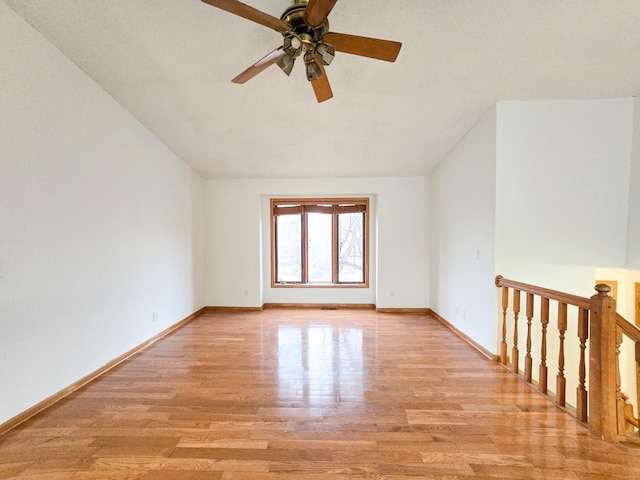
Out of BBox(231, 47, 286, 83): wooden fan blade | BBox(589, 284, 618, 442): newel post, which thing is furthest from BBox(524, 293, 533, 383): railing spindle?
BBox(231, 47, 286, 83): wooden fan blade

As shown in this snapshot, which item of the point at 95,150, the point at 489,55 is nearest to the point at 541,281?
the point at 489,55

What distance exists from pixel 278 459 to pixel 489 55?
3293mm

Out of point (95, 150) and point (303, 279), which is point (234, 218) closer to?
point (303, 279)

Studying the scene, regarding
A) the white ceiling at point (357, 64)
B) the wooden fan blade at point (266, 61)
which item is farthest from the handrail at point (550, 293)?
the wooden fan blade at point (266, 61)

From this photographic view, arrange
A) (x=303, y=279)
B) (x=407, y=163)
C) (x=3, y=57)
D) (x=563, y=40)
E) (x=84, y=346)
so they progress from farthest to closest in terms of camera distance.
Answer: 1. (x=303, y=279)
2. (x=407, y=163)
3. (x=84, y=346)
4. (x=563, y=40)
5. (x=3, y=57)

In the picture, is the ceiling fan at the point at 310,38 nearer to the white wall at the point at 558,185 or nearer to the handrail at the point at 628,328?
the white wall at the point at 558,185

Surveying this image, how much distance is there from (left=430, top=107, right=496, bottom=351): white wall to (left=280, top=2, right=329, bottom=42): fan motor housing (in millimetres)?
2085

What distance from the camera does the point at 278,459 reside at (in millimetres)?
1623

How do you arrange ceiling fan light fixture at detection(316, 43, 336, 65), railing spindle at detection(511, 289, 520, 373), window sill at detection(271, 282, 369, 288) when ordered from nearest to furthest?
ceiling fan light fixture at detection(316, 43, 336, 65)
railing spindle at detection(511, 289, 520, 373)
window sill at detection(271, 282, 369, 288)

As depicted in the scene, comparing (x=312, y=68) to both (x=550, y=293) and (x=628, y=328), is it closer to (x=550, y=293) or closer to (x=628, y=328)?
(x=550, y=293)

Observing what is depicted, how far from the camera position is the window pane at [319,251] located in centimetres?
559

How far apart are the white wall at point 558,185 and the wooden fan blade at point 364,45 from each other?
168 centimetres

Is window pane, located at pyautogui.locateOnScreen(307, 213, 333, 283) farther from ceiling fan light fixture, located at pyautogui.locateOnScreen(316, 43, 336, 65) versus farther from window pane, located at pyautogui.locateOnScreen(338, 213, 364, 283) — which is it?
ceiling fan light fixture, located at pyautogui.locateOnScreen(316, 43, 336, 65)

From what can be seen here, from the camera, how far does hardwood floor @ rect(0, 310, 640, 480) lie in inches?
61.4
